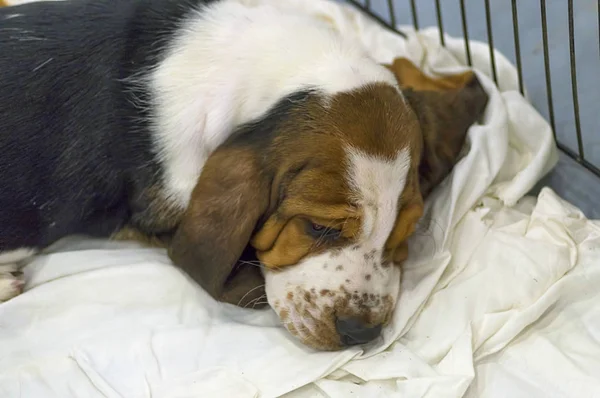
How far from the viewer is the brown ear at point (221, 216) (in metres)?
1.75

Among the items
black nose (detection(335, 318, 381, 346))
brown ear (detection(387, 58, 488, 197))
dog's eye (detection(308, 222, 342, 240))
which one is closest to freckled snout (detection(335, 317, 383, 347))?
black nose (detection(335, 318, 381, 346))

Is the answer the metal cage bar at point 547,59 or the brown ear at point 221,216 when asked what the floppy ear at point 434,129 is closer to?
the metal cage bar at point 547,59

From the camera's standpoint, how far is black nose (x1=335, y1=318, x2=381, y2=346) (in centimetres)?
176

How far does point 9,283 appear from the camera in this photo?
1.98m

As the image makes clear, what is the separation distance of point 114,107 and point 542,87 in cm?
149

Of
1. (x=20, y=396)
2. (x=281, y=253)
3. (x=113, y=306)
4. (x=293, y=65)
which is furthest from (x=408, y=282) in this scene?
(x=20, y=396)

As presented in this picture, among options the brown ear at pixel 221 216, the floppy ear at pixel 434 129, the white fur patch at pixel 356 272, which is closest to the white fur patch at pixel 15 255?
the brown ear at pixel 221 216

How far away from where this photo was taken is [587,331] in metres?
1.85

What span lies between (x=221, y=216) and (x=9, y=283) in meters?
0.69

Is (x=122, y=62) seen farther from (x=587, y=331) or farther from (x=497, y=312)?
(x=587, y=331)

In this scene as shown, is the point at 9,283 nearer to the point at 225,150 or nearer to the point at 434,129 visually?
the point at 225,150

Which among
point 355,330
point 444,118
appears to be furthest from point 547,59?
point 355,330

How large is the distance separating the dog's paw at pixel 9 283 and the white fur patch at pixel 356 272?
757 millimetres

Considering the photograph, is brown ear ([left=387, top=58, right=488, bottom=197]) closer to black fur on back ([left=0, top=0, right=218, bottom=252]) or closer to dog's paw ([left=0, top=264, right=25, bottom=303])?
black fur on back ([left=0, top=0, right=218, bottom=252])
